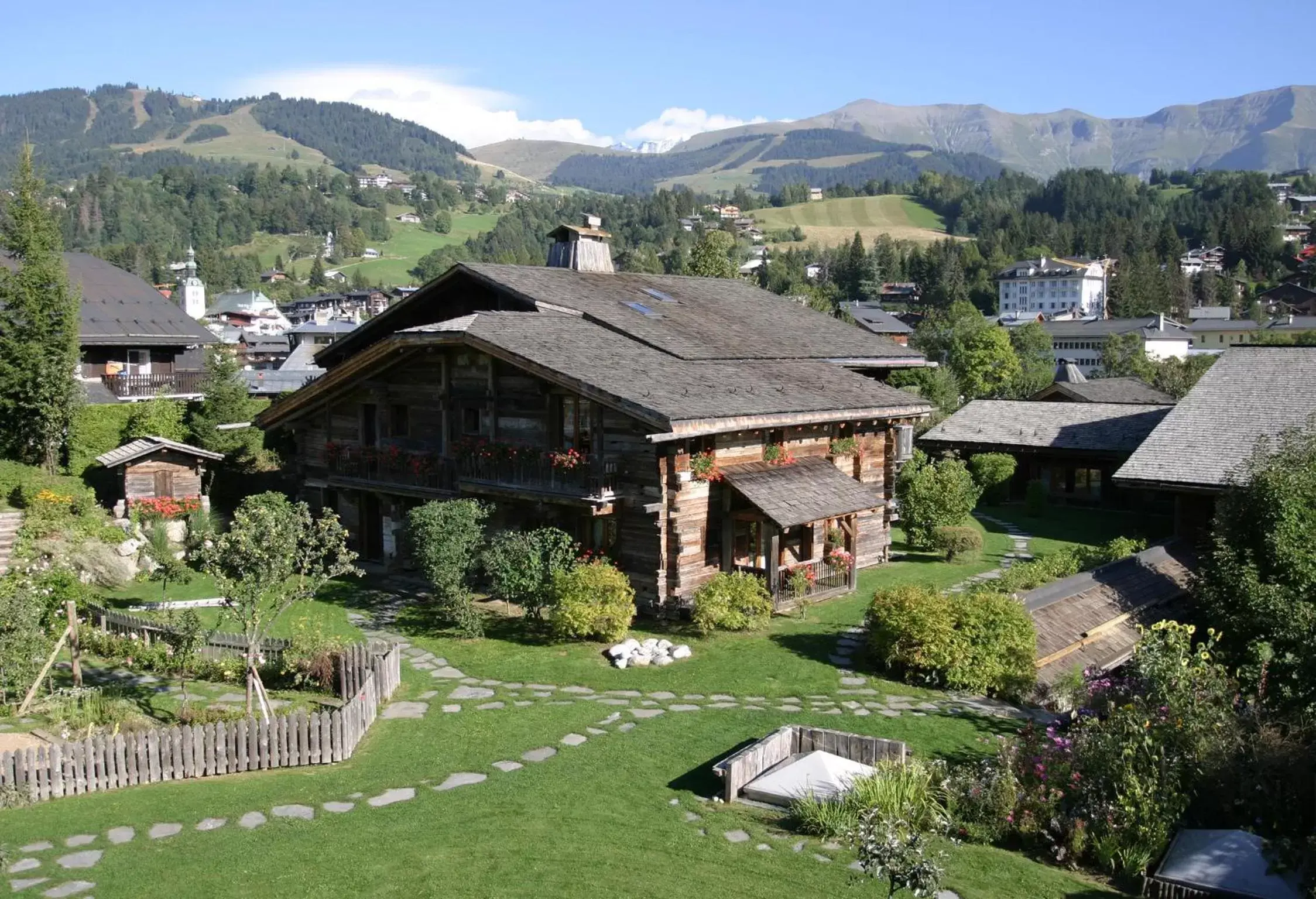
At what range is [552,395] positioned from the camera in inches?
1026

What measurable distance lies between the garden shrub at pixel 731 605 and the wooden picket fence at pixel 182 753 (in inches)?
319

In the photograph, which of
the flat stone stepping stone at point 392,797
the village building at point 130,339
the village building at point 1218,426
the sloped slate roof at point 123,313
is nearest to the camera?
the flat stone stepping stone at point 392,797

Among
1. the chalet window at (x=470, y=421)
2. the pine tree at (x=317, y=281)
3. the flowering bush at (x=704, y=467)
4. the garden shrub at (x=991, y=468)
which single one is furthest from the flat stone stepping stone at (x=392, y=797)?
the pine tree at (x=317, y=281)

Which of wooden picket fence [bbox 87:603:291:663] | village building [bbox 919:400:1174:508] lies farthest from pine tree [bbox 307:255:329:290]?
wooden picket fence [bbox 87:603:291:663]

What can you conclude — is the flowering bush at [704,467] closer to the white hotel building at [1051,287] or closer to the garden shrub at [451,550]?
the garden shrub at [451,550]

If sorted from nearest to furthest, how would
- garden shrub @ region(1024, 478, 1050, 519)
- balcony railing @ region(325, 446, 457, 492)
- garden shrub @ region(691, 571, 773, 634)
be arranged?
1. garden shrub @ region(691, 571, 773, 634)
2. balcony railing @ region(325, 446, 457, 492)
3. garden shrub @ region(1024, 478, 1050, 519)

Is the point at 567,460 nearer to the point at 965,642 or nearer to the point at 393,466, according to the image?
the point at 393,466

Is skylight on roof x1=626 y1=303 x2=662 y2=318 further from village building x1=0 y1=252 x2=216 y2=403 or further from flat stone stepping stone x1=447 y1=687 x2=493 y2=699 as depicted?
village building x1=0 y1=252 x2=216 y2=403

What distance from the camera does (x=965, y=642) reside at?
1967cm

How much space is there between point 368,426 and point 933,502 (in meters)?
16.4

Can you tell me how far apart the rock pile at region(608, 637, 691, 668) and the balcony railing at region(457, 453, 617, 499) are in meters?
3.68

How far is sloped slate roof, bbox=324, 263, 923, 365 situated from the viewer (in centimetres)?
2992

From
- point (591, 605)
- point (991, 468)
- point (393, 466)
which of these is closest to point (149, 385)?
point (393, 466)

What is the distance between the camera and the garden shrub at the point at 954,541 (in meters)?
31.3
